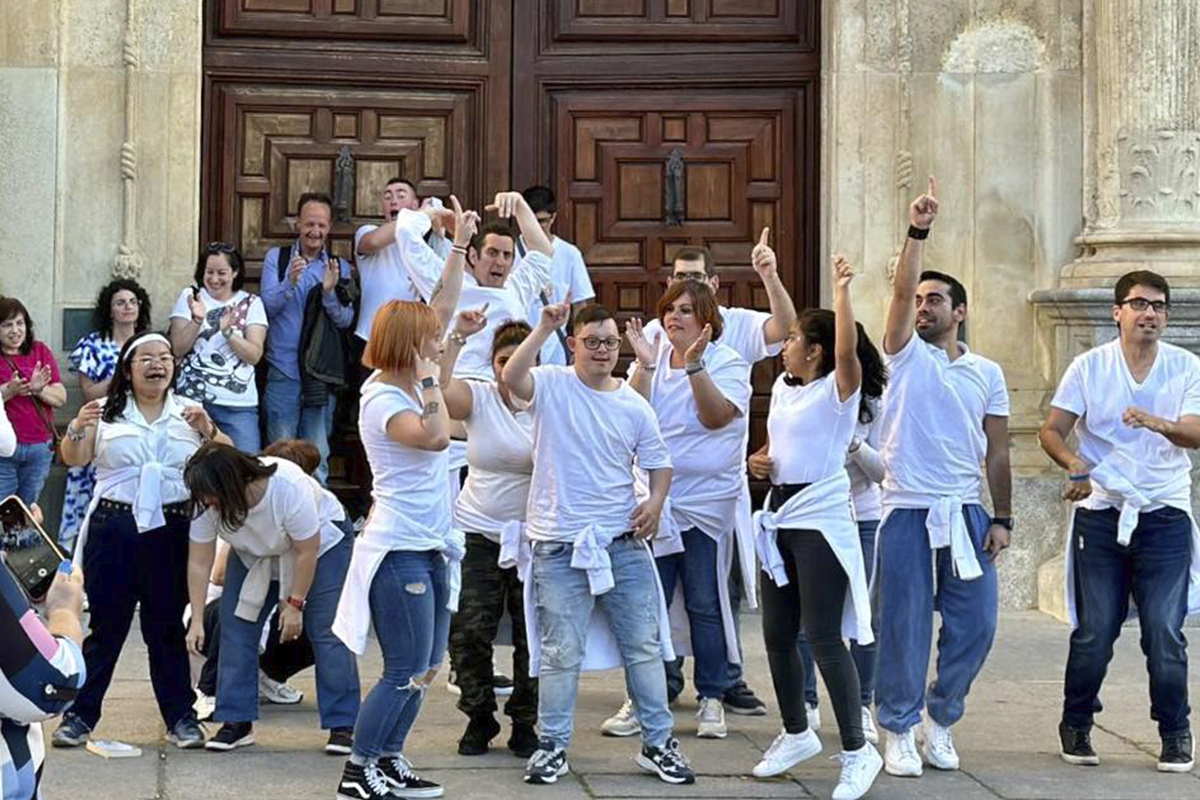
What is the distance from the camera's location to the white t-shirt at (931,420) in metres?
8.59

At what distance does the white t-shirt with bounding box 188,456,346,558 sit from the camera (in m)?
8.51

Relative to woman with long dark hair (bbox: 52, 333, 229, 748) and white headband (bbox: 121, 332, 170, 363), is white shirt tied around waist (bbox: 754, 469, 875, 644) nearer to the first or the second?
woman with long dark hair (bbox: 52, 333, 229, 748)

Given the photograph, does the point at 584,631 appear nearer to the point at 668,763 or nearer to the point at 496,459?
the point at 668,763

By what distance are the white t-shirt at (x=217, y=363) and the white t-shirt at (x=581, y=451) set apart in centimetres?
390

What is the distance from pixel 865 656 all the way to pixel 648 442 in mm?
1379

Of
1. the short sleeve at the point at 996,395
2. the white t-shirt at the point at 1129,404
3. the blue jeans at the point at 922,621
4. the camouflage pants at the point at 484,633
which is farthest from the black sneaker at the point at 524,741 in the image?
the white t-shirt at the point at 1129,404

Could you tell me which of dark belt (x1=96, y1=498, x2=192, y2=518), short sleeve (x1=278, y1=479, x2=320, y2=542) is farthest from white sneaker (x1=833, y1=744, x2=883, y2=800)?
dark belt (x1=96, y1=498, x2=192, y2=518)

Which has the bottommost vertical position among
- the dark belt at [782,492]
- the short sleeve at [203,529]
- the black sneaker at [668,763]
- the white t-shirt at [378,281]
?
the black sneaker at [668,763]

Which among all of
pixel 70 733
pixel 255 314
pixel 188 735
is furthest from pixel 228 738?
pixel 255 314

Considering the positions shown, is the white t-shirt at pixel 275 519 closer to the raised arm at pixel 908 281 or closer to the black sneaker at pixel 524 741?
the black sneaker at pixel 524 741

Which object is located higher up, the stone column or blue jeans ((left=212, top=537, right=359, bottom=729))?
the stone column

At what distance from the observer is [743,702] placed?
31.6ft

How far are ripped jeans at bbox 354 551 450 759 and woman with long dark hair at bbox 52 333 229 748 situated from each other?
134 centimetres

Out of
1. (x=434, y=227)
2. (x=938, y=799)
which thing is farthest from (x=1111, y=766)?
(x=434, y=227)
